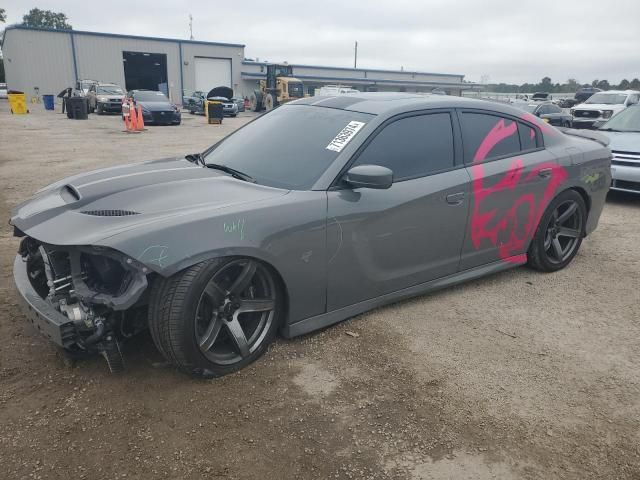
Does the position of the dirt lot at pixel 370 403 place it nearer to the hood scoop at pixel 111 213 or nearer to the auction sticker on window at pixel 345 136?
the hood scoop at pixel 111 213

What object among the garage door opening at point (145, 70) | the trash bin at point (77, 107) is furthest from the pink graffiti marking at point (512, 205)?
the garage door opening at point (145, 70)

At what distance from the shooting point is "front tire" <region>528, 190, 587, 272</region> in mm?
4379

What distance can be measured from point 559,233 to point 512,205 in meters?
0.89

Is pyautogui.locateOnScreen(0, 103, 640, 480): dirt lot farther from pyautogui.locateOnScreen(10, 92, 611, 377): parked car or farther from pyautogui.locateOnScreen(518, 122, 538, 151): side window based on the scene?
pyautogui.locateOnScreen(518, 122, 538, 151): side window

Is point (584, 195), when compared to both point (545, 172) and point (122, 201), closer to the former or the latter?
point (545, 172)

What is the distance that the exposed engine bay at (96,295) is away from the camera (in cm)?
246

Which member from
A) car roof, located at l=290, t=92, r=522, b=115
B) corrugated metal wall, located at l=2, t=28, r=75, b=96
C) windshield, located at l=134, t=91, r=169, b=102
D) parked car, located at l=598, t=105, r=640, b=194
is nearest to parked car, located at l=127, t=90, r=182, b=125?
windshield, located at l=134, t=91, r=169, b=102

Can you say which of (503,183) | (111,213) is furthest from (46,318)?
(503,183)

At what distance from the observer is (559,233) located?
14.9 feet

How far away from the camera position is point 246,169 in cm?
339

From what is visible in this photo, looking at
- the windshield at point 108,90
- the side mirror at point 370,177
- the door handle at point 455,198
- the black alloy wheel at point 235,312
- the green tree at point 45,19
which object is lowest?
the black alloy wheel at point 235,312

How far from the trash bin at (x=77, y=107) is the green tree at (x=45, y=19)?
75.3 metres

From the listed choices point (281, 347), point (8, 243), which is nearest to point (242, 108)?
point (8, 243)

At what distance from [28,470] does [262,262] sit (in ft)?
4.72
